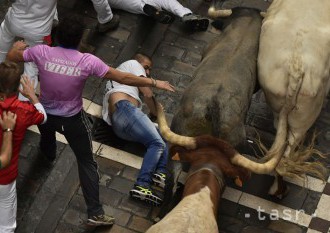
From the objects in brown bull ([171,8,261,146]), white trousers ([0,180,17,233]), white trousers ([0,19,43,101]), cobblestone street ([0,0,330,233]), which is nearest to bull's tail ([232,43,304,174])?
brown bull ([171,8,261,146])

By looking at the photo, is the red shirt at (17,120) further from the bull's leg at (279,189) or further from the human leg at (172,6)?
the human leg at (172,6)

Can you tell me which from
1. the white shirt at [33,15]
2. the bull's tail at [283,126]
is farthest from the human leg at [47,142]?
the bull's tail at [283,126]

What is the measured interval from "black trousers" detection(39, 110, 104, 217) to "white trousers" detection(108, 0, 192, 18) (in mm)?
2824

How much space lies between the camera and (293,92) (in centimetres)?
610

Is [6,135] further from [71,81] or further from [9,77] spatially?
[71,81]

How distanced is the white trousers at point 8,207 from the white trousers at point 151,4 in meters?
3.71

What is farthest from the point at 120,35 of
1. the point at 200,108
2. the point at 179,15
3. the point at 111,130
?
the point at 200,108

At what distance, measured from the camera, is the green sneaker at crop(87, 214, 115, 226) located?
6438mm

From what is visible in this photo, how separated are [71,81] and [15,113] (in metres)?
0.57

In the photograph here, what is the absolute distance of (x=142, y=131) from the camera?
706cm

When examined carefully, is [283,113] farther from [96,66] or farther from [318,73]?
[96,66]

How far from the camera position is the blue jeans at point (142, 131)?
274 inches

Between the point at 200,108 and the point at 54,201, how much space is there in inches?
74.1

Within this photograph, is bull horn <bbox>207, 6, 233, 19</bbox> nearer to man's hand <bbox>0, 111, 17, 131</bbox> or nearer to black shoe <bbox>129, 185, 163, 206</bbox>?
black shoe <bbox>129, 185, 163, 206</bbox>
